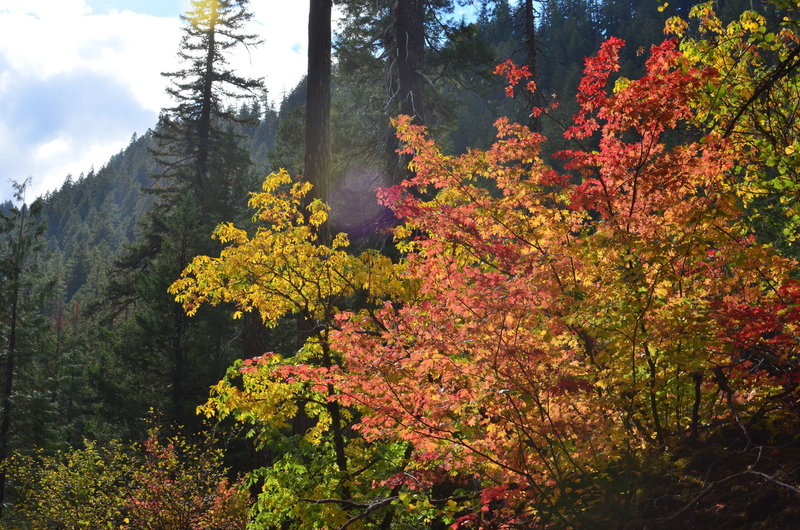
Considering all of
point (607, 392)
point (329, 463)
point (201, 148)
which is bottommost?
point (329, 463)

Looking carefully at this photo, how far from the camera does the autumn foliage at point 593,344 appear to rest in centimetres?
387

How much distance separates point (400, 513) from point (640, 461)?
10.1ft

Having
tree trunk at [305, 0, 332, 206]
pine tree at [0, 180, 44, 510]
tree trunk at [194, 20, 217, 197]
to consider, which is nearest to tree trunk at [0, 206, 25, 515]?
pine tree at [0, 180, 44, 510]

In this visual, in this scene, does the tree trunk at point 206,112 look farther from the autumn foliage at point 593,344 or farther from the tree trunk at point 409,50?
the autumn foliage at point 593,344

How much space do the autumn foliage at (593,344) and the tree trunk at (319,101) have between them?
293 cm

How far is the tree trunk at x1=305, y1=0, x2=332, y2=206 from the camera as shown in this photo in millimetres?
8375

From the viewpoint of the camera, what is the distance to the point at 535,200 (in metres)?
5.05

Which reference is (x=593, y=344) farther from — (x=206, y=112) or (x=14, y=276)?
(x=206, y=112)

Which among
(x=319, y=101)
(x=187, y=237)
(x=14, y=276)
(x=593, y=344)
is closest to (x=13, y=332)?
(x=14, y=276)

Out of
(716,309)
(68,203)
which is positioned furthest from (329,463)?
(68,203)

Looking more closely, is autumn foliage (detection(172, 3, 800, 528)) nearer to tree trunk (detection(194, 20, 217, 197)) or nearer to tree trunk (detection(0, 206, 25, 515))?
tree trunk (detection(0, 206, 25, 515))

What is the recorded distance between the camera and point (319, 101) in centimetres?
862

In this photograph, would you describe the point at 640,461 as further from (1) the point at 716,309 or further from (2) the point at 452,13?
(2) the point at 452,13

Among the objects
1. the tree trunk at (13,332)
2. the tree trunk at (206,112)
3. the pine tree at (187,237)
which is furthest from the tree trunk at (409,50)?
the tree trunk at (13,332)
